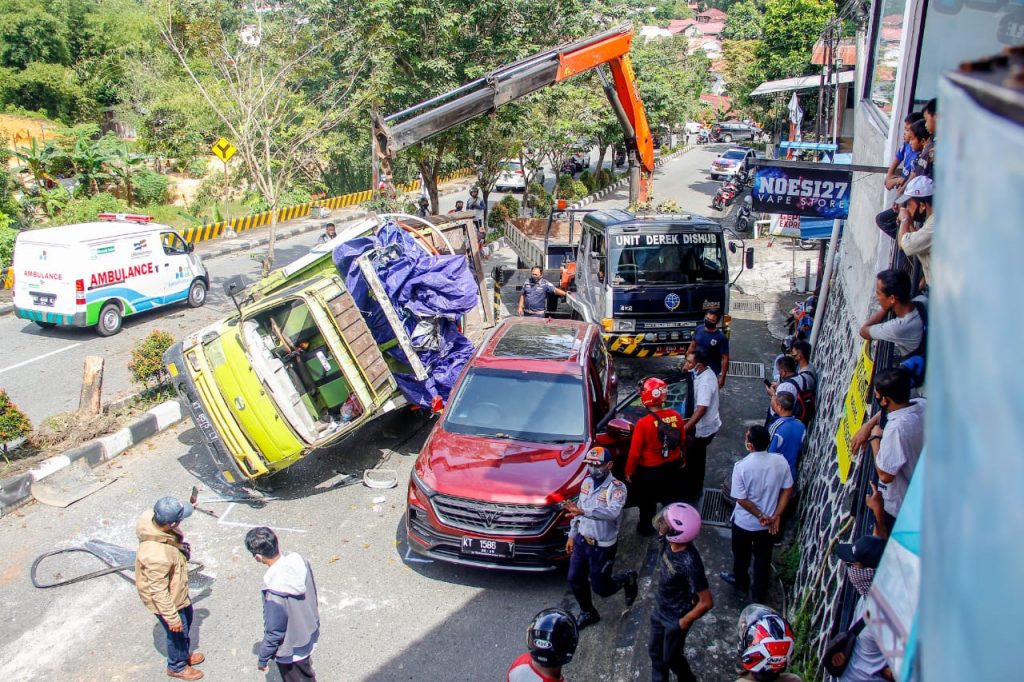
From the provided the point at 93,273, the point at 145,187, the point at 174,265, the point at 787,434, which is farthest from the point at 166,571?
the point at 145,187

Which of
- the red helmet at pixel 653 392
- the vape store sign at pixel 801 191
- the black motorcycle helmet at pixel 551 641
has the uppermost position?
the vape store sign at pixel 801 191

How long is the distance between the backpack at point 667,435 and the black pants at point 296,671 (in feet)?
10.9

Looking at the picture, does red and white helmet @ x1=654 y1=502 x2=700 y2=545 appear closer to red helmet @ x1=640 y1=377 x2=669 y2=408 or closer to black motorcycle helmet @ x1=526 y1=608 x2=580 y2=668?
black motorcycle helmet @ x1=526 y1=608 x2=580 y2=668

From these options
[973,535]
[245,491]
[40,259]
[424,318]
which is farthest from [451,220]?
[973,535]

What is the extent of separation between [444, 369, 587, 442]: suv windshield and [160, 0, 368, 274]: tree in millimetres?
8586

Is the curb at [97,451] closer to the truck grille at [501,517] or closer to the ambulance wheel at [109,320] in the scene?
the ambulance wheel at [109,320]

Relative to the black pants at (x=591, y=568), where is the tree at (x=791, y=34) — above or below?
above

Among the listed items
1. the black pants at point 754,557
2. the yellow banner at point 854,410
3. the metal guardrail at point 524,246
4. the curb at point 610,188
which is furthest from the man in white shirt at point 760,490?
the curb at point 610,188

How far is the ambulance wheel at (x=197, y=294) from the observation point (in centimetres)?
1595

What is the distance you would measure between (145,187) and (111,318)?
1397 cm

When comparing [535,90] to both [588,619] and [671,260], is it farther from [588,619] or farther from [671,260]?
[588,619]

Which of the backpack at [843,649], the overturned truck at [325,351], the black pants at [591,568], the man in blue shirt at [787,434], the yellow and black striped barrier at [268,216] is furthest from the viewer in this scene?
the yellow and black striped barrier at [268,216]

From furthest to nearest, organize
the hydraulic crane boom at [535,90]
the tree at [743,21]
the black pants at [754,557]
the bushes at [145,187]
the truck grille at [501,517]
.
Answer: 1. the tree at [743,21]
2. the bushes at [145,187]
3. the hydraulic crane boom at [535,90]
4. the truck grille at [501,517]
5. the black pants at [754,557]

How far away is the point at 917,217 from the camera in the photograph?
17.2 feet
